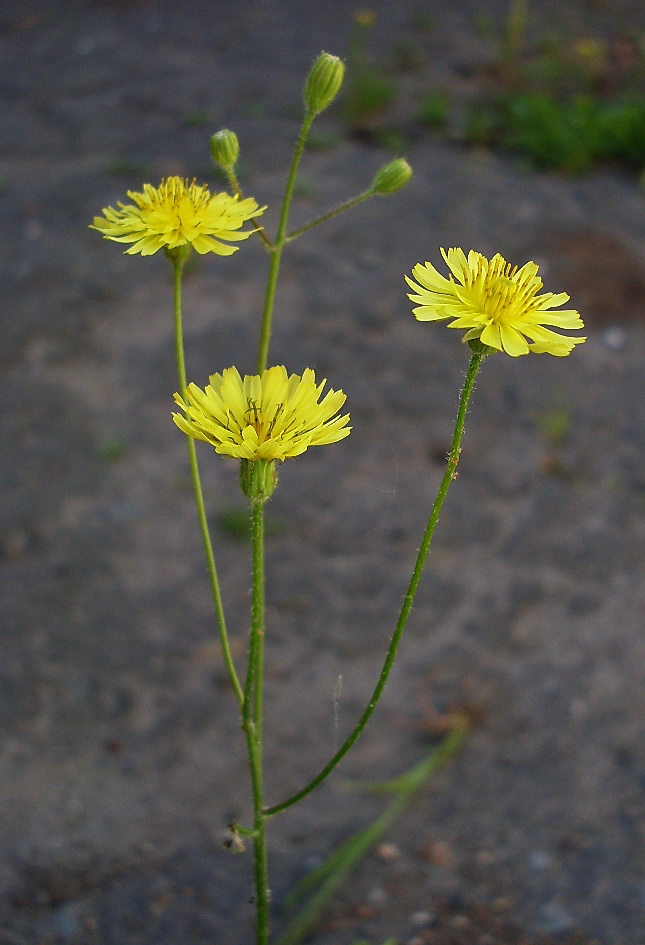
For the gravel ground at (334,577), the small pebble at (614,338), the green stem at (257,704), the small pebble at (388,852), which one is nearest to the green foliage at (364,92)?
the gravel ground at (334,577)

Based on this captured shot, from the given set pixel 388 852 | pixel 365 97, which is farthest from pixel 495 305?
pixel 365 97

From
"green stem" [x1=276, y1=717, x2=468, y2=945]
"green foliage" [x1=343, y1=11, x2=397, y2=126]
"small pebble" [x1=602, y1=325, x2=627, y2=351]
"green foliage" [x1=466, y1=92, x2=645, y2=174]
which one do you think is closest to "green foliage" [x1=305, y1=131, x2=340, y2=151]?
"green foliage" [x1=343, y1=11, x2=397, y2=126]

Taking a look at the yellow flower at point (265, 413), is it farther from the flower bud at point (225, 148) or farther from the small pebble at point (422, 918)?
the small pebble at point (422, 918)

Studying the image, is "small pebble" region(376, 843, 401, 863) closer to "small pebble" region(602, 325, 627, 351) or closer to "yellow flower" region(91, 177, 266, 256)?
"yellow flower" region(91, 177, 266, 256)

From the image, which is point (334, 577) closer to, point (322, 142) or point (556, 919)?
point (556, 919)

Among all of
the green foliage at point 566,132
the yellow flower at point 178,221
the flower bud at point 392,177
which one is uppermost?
the green foliage at point 566,132

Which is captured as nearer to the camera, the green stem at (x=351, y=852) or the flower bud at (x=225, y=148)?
the flower bud at (x=225, y=148)
